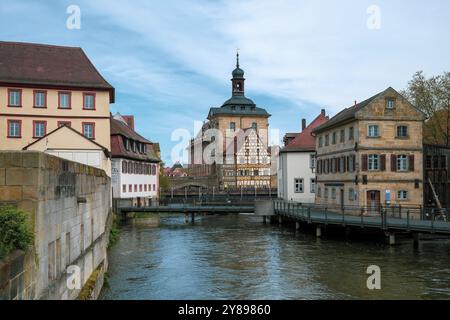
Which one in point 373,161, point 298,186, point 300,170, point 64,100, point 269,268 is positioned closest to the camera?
point 269,268

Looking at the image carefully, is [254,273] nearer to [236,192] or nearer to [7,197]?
[7,197]

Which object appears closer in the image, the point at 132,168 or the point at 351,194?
the point at 351,194

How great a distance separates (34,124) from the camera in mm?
38969

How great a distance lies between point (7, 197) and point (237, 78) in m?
96.5

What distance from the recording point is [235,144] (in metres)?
88.2

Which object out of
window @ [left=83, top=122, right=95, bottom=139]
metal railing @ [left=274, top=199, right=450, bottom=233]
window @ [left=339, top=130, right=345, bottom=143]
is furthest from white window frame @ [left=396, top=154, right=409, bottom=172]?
window @ [left=83, top=122, right=95, bottom=139]

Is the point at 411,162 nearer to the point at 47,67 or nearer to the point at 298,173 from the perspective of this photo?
the point at 298,173

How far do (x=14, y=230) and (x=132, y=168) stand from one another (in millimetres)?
41280

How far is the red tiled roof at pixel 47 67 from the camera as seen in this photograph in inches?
1523

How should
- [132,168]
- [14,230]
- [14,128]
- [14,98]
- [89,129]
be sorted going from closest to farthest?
[14,230]
[14,98]
[14,128]
[89,129]
[132,168]

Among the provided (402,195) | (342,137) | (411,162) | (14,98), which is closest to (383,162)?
(411,162)

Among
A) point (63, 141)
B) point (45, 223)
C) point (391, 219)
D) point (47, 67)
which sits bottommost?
point (391, 219)

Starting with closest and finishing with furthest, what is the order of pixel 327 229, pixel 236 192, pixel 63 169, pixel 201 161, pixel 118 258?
pixel 63 169 → pixel 118 258 → pixel 327 229 → pixel 236 192 → pixel 201 161
